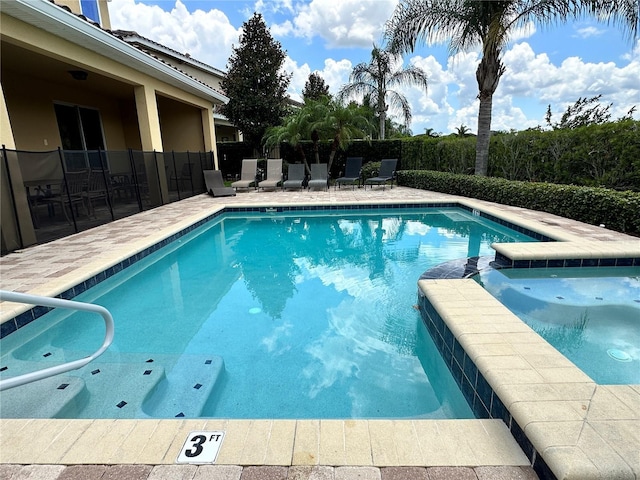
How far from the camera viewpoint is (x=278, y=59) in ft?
55.4

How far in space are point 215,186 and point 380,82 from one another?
11418 millimetres

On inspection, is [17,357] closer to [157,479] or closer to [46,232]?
[157,479]

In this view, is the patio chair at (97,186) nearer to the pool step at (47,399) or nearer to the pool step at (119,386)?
the pool step at (119,386)

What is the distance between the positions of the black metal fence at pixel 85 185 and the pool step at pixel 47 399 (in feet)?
14.4

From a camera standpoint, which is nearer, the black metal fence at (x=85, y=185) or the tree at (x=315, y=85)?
the black metal fence at (x=85, y=185)

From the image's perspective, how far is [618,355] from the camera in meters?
3.17

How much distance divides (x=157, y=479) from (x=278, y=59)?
18116mm

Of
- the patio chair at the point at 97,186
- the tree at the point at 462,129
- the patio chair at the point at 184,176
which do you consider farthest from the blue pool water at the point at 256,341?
the tree at the point at 462,129

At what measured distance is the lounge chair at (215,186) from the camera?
12.5m

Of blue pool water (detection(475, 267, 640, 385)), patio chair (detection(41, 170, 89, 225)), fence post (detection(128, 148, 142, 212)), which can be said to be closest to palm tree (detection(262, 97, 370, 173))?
fence post (detection(128, 148, 142, 212))

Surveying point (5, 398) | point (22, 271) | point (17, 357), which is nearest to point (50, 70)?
point (22, 271)

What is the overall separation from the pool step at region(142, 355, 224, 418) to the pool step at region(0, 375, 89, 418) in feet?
1.74

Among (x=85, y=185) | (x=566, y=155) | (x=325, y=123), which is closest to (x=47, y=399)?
(x=85, y=185)

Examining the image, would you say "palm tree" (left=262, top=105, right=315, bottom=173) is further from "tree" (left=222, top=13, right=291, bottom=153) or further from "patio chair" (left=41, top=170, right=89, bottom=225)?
"patio chair" (left=41, top=170, right=89, bottom=225)
